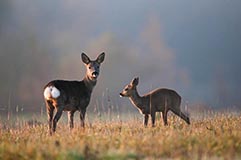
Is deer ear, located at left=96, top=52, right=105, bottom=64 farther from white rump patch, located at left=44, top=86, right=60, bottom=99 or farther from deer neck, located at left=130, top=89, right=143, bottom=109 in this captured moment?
white rump patch, located at left=44, top=86, right=60, bottom=99

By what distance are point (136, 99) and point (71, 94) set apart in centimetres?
295

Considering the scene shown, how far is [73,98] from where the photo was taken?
1470 centimetres

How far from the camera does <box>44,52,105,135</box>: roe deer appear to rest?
14.1m

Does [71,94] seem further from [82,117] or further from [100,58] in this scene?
[100,58]

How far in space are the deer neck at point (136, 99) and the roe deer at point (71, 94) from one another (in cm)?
160

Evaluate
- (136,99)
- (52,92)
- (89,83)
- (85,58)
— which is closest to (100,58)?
(85,58)

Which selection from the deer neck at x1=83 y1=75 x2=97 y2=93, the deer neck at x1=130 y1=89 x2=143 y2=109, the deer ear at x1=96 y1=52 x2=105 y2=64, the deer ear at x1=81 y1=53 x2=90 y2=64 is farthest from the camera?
the deer neck at x1=130 y1=89 x2=143 y2=109

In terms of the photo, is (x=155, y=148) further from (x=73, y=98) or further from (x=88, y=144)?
(x=73, y=98)

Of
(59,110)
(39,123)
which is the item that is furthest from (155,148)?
(39,123)

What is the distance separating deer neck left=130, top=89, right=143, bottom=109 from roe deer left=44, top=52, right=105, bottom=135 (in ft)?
5.25

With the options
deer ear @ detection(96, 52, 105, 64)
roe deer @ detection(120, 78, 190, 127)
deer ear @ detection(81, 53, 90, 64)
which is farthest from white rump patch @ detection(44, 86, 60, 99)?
roe deer @ detection(120, 78, 190, 127)

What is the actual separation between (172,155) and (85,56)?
7654mm

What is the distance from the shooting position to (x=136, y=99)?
1689 centimetres

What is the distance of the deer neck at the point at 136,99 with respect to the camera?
16.7m
